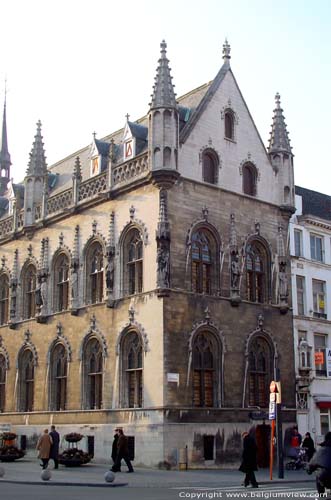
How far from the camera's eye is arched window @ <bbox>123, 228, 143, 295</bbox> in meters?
35.3

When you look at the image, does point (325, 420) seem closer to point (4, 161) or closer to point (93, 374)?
point (93, 374)

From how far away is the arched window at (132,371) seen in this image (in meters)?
34.2

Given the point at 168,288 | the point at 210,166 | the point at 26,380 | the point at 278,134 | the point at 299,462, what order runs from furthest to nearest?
the point at 26,380 → the point at 278,134 → the point at 210,166 → the point at 299,462 → the point at 168,288

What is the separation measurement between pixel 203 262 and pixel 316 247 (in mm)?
9449

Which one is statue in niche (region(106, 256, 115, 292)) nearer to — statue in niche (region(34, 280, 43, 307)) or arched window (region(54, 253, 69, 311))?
arched window (region(54, 253, 69, 311))

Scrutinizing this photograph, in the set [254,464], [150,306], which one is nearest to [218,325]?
[150,306]

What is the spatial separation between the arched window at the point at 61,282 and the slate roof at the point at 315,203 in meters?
13.6

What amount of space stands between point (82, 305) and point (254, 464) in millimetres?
17367

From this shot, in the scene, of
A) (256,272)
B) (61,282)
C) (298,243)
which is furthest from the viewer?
(61,282)

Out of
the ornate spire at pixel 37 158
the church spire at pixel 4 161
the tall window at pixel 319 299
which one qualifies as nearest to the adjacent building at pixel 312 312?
the tall window at pixel 319 299

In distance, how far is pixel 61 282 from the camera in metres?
41.0

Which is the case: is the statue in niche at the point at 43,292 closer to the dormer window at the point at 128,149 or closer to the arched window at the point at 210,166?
the dormer window at the point at 128,149

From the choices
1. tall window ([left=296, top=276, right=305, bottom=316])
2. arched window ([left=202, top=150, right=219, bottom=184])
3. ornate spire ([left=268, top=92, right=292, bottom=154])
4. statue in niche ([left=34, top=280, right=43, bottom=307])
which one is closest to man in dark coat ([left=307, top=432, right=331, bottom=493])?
arched window ([left=202, top=150, right=219, bottom=184])

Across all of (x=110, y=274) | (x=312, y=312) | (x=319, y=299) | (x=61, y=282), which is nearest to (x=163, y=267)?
(x=110, y=274)
